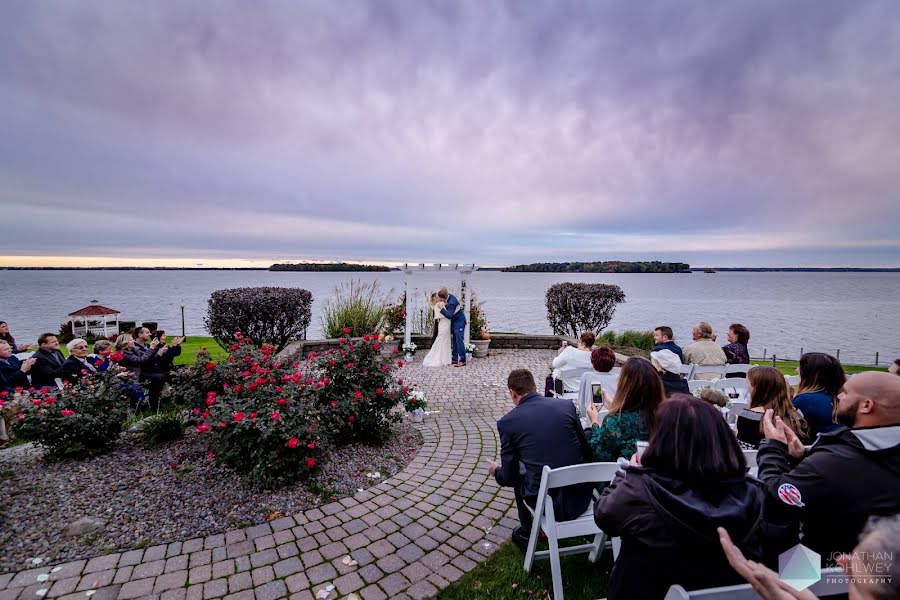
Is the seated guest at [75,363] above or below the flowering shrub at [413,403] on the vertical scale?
above

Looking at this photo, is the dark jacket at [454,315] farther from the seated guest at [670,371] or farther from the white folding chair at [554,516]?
the white folding chair at [554,516]

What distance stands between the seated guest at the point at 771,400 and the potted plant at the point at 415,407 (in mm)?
3747

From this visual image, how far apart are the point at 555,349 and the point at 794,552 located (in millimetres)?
10013

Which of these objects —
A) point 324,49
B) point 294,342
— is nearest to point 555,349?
point 294,342

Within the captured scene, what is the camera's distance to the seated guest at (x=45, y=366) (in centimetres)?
583

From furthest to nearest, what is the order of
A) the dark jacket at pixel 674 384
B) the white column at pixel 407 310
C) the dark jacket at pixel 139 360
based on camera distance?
1. the white column at pixel 407 310
2. the dark jacket at pixel 139 360
3. the dark jacket at pixel 674 384

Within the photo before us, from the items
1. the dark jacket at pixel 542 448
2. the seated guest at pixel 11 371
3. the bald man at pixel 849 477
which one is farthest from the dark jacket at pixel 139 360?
the bald man at pixel 849 477

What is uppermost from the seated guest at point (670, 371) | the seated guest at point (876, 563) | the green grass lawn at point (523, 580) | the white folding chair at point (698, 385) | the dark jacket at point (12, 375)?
the seated guest at point (876, 563)

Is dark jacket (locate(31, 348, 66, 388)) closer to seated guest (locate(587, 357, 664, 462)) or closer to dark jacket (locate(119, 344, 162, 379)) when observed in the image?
dark jacket (locate(119, 344, 162, 379))

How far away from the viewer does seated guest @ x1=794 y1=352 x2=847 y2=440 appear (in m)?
3.01

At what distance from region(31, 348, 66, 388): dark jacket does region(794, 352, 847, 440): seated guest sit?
29.5 feet

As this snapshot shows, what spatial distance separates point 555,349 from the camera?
1171 centimetres

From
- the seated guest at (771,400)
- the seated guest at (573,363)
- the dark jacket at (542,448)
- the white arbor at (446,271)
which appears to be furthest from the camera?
the white arbor at (446,271)

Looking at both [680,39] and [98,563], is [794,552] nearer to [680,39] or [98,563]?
[98,563]
